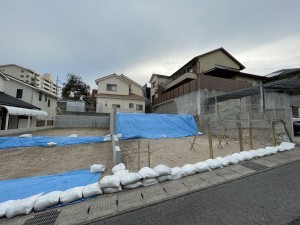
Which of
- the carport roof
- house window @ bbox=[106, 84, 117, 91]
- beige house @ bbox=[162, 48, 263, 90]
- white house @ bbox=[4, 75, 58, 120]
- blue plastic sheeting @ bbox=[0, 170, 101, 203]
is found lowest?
blue plastic sheeting @ bbox=[0, 170, 101, 203]

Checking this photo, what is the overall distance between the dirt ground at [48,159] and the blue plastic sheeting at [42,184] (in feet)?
1.69

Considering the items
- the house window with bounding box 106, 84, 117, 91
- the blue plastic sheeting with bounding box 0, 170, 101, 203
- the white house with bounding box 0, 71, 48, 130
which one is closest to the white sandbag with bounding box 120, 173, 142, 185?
the blue plastic sheeting with bounding box 0, 170, 101, 203

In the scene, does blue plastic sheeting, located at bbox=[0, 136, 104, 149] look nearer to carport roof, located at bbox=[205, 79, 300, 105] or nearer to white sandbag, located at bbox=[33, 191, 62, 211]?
white sandbag, located at bbox=[33, 191, 62, 211]

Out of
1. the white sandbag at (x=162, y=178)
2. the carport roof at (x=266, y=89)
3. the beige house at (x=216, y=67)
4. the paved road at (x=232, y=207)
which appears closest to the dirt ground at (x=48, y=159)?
the white sandbag at (x=162, y=178)

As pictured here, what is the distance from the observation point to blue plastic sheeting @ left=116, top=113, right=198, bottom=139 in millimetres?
9067

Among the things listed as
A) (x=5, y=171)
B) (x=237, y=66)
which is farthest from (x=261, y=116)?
(x=237, y=66)

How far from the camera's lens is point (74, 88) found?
25.0m

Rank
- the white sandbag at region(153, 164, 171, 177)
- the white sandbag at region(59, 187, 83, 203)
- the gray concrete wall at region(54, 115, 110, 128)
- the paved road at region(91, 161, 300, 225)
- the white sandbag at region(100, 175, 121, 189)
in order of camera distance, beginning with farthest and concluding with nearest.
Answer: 1. the gray concrete wall at region(54, 115, 110, 128)
2. the white sandbag at region(153, 164, 171, 177)
3. the white sandbag at region(100, 175, 121, 189)
4. the white sandbag at region(59, 187, 83, 203)
5. the paved road at region(91, 161, 300, 225)

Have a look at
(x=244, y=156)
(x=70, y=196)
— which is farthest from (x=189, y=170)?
(x=70, y=196)

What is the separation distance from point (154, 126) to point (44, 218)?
315 inches

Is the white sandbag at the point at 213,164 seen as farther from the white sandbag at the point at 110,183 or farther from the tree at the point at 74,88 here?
the tree at the point at 74,88

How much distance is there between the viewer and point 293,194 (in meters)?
2.56

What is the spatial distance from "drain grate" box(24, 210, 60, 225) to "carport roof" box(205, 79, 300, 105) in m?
10.2

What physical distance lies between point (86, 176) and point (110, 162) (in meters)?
1.24
